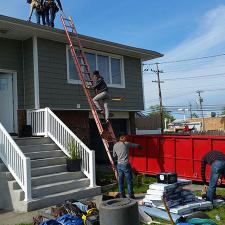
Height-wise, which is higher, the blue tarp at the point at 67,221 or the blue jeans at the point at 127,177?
the blue jeans at the point at 127,177

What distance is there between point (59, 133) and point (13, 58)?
3.42 meters

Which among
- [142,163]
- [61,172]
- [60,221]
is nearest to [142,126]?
[142,163]

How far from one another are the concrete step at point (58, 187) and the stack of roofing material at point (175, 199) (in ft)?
8.29

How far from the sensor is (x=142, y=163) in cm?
1435

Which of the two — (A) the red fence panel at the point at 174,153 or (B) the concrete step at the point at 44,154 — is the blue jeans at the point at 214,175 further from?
(B) the concrete step at the point at 44,154

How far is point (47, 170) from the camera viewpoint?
422 inches

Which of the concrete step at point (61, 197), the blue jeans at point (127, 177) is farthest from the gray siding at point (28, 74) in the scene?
the blue jeans at point (127, 177)

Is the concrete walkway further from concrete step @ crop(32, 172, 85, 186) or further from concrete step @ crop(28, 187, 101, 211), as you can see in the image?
concrete step @ crop(32, 172, 85, 186)

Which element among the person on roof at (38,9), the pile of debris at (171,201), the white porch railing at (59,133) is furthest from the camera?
the person on roof at (38,9)

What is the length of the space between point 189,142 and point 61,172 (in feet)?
14.7

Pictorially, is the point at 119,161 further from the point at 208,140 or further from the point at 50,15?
the point at 50,15

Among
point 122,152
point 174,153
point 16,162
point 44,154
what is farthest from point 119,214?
point 174,153

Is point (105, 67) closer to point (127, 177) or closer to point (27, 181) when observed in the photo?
point (127, 177)

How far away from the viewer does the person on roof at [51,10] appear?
14.5 meters
